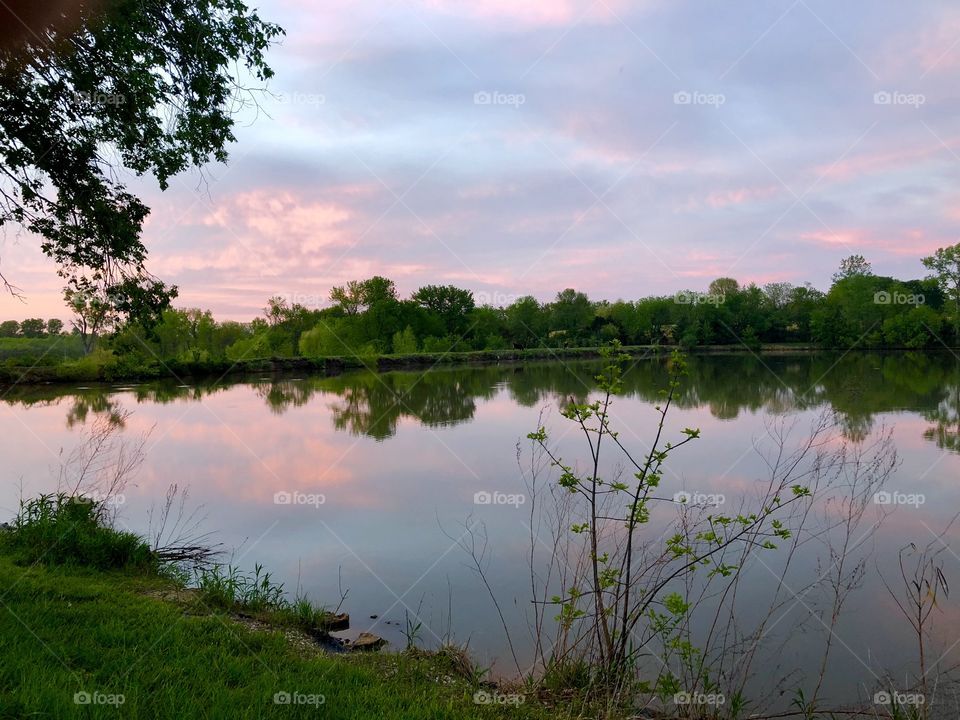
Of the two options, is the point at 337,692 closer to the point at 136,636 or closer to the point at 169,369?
the point at 136,636

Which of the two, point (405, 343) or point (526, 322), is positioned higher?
point (526, 322)

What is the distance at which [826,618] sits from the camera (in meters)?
5.48

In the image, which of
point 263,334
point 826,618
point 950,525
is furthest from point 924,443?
point 263,334

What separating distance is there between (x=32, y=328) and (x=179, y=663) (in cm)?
6963

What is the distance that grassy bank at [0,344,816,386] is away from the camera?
1286 inches

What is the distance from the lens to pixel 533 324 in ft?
266

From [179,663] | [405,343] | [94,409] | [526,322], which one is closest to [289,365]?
[405,343]

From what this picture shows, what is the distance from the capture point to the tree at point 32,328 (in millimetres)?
54812

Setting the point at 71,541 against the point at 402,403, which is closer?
the point at 71,541

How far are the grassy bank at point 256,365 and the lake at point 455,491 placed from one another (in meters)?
2.84

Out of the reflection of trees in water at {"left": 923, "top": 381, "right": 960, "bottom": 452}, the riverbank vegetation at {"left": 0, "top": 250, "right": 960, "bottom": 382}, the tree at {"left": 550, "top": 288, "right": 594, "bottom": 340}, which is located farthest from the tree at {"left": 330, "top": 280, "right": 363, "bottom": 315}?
the reflection of trees in water at {"left": 923, "top": 381, "right": 960, "bottom": 452}

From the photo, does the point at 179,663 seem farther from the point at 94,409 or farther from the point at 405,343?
the point at 405,343

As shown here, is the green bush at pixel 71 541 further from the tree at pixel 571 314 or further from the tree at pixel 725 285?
the tree at pixel 725 285

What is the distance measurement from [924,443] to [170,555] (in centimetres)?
1380
